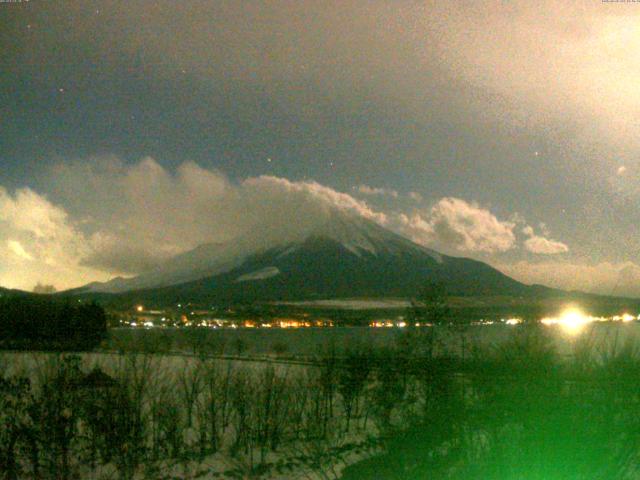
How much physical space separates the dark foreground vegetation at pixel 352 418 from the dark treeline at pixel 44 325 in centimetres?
632

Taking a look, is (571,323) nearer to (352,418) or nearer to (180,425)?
(180,425)

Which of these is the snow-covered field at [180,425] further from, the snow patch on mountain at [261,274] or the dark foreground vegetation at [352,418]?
the snow patch on mountain at [261,274]

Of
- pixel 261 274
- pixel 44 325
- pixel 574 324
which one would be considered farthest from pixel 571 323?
pixel 261 274

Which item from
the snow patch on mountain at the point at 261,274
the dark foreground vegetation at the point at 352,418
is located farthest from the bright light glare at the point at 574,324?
the snow patch on mountain at the point at 261,274

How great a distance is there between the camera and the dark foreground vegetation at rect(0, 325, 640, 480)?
5.73m

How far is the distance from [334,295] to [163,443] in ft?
252

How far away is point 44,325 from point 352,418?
14664 millimetres

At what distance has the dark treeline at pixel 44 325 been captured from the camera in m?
24.5

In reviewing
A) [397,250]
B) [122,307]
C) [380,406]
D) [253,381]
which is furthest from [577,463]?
[397,250]

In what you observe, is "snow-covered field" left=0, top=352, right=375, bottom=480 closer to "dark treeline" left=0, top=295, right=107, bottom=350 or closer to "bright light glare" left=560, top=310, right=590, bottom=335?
"bright light glare" left=560, top=310, right=590, bottom=335

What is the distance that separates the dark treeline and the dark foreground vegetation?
6.32 metres

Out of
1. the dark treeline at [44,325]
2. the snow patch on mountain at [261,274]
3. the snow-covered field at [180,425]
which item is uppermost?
the snow patch on mountain at [261,274]

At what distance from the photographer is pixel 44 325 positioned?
27.0 m

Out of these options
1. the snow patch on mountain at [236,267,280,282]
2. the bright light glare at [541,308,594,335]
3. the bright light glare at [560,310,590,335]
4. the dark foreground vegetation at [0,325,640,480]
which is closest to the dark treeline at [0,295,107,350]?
the dark foreground vegetation at [0,325,640,480]
